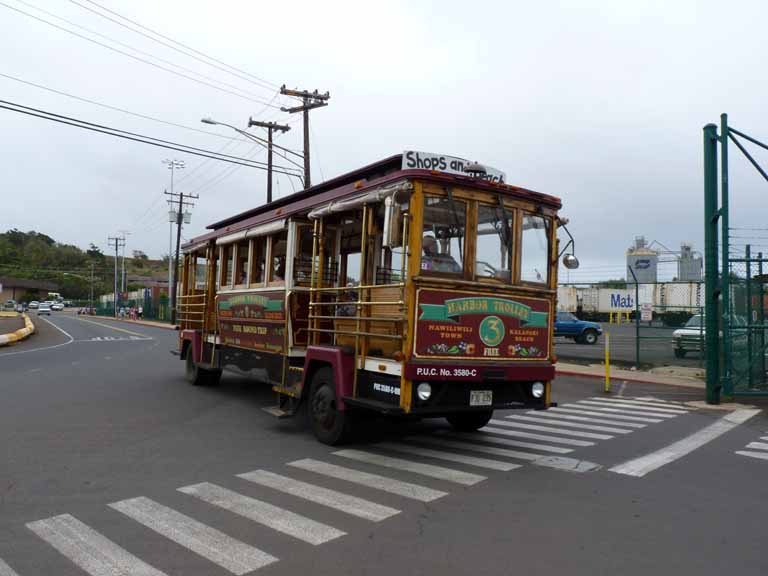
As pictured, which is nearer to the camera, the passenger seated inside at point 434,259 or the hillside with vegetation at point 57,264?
the passenger seated inside at point 434,259

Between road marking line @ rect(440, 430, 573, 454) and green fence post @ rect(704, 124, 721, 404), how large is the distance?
6.14m

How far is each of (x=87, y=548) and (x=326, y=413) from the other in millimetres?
3735

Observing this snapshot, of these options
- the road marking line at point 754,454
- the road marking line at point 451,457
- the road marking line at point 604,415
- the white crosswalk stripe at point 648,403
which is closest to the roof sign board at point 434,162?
the road marking line at point 451,457

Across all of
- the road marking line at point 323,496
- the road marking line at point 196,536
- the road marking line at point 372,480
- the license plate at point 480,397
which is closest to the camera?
the road marking line at point 196,536

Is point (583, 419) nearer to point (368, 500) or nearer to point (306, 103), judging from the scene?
point (368, 500)

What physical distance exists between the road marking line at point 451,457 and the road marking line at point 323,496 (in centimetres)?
177

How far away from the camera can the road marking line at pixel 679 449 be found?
7.01m

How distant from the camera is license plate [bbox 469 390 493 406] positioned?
7.34 metres

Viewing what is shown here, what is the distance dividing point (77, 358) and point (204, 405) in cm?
1122

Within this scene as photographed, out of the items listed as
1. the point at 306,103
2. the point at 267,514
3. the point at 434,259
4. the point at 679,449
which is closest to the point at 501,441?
the point at 679,449

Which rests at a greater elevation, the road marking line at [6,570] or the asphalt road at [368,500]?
the asphalt road at [368,500]

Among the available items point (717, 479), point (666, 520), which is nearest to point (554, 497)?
point (666, 520)

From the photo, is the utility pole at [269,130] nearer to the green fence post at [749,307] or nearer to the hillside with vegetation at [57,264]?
the green fence post at [749,307]

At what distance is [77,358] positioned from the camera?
20609 mm
